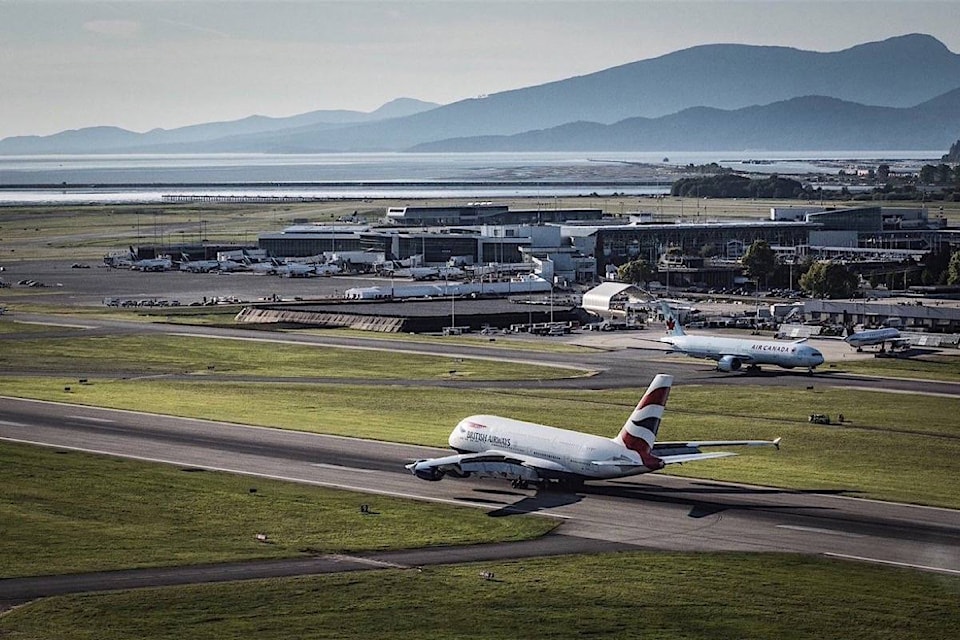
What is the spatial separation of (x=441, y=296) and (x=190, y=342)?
2345 inches

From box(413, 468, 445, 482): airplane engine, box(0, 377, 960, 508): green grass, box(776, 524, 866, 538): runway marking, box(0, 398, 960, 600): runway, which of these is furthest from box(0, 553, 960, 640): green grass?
box(0, 377, 960, 508): green grass

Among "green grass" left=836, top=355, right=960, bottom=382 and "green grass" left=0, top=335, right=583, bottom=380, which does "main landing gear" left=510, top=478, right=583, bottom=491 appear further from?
"green grass" left=836, top=355, right=960, bottom=382

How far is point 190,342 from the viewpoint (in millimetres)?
143875

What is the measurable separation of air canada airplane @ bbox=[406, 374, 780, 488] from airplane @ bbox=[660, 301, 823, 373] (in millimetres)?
50355

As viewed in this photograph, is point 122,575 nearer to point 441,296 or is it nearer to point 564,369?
point 564,369

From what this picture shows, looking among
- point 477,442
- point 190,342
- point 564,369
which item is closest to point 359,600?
point 477,442

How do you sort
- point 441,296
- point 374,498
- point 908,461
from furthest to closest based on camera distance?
1. point 441,296
2. point 908,461
3. point 374,498

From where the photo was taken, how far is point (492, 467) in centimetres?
7369

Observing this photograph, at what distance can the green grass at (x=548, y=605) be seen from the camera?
50250 mm

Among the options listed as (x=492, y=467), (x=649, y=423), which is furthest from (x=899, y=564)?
(x=492, y=467)

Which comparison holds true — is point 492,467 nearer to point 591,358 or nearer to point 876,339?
point 591,358

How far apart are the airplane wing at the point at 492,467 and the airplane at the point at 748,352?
2178 inches

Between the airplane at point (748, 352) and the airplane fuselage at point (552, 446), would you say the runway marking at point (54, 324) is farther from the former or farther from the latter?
the airplane fuselage at point (552, 446)

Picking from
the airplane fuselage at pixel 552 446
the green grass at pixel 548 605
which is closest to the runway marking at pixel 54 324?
the airplane fuselage at pixel 552 446
